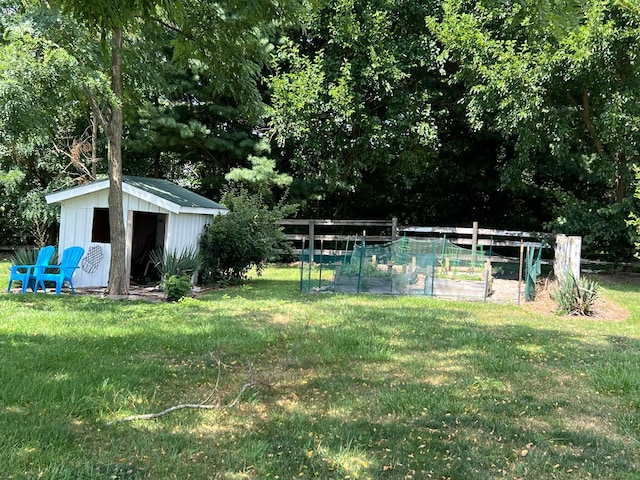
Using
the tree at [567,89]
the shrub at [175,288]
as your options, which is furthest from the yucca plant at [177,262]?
the tree at [567,89]

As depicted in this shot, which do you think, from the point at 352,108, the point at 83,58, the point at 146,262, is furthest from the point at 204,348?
the point at 352,108

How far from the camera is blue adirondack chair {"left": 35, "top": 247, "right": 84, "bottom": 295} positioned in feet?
31.3

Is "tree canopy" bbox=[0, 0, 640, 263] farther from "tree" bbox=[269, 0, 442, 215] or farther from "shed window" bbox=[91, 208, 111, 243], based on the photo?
"shed window" bbox=[91, 208, 111, 243]

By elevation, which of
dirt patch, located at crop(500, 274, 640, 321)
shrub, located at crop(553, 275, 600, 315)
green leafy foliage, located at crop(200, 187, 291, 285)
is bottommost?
dirt patch, located at crop(500, 274, 640, 321)

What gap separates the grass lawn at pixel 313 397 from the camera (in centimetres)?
Answer: 284

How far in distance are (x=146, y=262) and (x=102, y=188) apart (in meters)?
2.74

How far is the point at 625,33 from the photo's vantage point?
11992 millimetres

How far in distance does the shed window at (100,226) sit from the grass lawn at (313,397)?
4.50 m

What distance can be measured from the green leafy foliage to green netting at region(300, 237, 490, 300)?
1427 millimetres

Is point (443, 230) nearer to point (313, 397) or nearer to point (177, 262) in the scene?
point (177, 262)

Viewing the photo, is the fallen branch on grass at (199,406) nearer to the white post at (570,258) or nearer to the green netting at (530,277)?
the white post at (570,258)

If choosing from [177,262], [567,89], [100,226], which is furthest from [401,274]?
[567,89]

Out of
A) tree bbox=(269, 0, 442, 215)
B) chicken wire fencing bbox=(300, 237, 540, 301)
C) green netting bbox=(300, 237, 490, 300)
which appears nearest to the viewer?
chicken wire fencing bbox=(300, 237, 540, 301)

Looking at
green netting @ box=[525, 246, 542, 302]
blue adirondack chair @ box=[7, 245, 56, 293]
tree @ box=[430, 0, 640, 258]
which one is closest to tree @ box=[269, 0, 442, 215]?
tree @ box=[430, 0, 640, 258]
